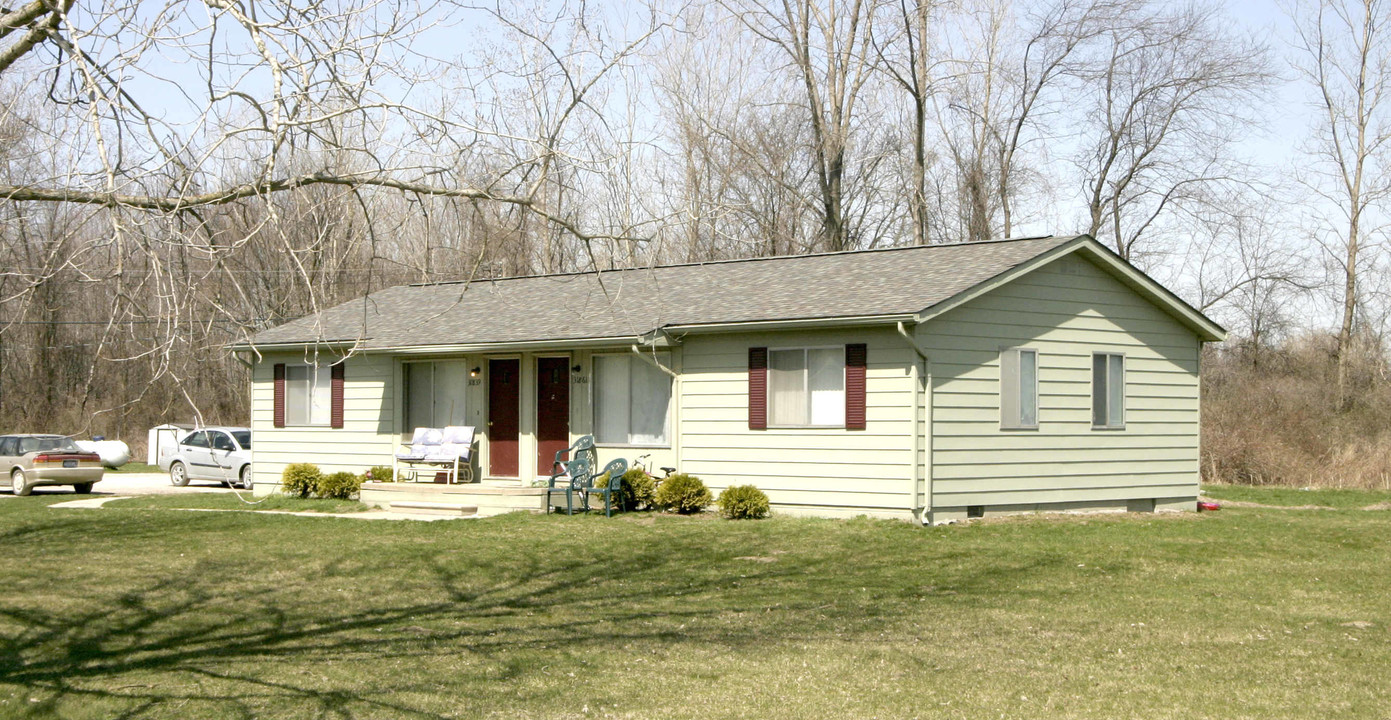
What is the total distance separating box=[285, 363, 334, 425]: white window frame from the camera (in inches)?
908

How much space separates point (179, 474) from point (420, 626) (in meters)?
21.3

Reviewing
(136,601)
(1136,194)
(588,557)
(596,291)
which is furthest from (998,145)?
(136,601)

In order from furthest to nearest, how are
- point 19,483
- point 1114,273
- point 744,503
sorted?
point 19,483 → point 1114,273 → point 744,503

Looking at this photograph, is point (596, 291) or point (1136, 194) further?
point (1136, 194)

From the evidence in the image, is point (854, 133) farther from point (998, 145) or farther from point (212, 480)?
point (212, 480)

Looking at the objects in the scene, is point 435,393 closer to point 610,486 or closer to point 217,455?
point 610,486

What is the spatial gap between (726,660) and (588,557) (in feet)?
19.4

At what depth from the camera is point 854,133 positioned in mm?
33562

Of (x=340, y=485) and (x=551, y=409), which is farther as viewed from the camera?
(x=340, y=485)

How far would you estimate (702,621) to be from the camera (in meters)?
10.3

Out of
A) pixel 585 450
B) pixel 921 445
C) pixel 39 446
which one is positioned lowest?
pixel 39 446

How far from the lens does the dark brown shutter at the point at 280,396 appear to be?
23.5 meters

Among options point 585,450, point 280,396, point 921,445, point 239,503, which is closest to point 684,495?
point 585,450

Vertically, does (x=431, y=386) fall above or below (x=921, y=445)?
above
